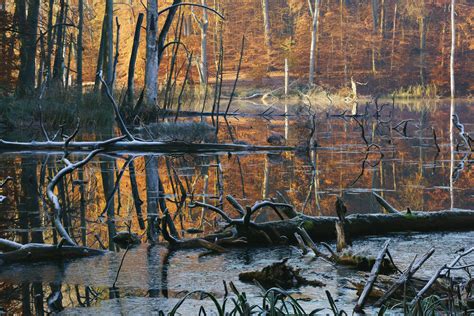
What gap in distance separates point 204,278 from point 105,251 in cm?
98

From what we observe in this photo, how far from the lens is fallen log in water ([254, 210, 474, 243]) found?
611 cm

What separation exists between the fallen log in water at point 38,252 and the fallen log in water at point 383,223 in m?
1.48

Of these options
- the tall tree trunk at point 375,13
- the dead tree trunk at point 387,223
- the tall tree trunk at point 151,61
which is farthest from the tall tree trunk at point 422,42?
the dead tree trunk at point 387,223

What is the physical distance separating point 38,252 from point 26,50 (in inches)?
651

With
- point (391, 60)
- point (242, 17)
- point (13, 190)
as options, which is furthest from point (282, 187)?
point (242, 17)

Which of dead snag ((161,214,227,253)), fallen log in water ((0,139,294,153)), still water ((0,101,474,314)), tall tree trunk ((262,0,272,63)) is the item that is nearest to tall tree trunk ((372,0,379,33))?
tall tree trunk ((262,0,272,63))

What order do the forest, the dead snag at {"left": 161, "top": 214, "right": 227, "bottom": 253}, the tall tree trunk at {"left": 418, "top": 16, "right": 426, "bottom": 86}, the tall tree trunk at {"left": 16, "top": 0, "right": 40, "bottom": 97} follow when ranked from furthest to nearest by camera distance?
the tall tree trunk at {"left": 418, "top": 16, "right": 426, "bottom": 86} → the tall tree trunk at {"left": 16, "top": 0, "right": 40, "bottom": 97} → the dead snag at {"left": 161, "top": 214, "right": 227, "bottom": 253} → the forest

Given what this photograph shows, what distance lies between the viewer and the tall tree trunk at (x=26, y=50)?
19719 mm

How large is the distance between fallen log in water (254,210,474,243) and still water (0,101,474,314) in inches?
6.4

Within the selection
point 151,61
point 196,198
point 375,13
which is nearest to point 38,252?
point 196,198

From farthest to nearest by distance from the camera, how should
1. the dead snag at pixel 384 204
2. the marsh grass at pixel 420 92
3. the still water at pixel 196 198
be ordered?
the marsh grass at pixel 420 92 → the dead snag at pixel 384 204 → the still water at pixel 196 198

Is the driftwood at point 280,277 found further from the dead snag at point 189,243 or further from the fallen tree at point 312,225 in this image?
the dead snag at point 189,243

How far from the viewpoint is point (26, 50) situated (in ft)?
68.4

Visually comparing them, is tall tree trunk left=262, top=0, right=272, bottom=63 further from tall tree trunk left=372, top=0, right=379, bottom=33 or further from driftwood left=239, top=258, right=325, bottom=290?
driftwood left=239, top=258, right=325, bottom=290
